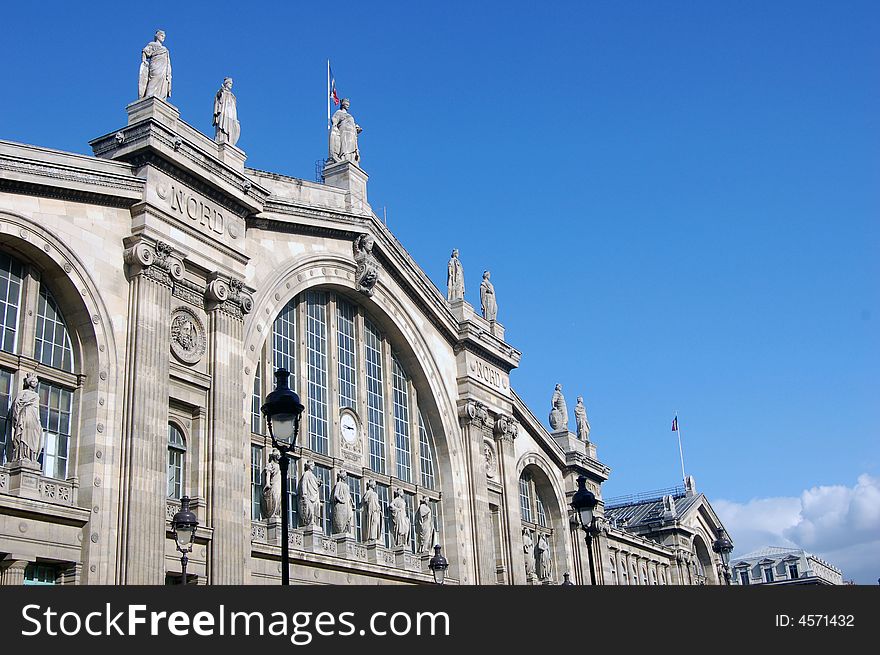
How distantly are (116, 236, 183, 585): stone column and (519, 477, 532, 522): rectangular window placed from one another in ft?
88.4

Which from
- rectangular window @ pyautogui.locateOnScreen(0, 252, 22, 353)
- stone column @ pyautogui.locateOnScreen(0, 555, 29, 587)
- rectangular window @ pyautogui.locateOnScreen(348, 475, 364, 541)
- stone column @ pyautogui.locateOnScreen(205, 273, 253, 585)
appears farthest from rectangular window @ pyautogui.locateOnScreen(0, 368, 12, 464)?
rectangular window @ pyautogui.locateOnScreen(348, 475, 364, 541)

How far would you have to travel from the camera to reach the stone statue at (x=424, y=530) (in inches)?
1662

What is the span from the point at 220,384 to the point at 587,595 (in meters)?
17.1

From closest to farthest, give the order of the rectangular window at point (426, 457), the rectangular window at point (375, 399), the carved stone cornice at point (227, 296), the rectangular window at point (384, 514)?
the carved stone cornice at point (227, 296)
the rectangular window at point (384, 514)
the rectangular window at point (375, 399)
the rectangular window at point (426, 457)

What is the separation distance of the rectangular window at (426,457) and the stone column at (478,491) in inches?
69.2

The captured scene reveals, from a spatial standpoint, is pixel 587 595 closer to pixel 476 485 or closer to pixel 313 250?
pixel 313 250

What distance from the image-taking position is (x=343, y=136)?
140ft

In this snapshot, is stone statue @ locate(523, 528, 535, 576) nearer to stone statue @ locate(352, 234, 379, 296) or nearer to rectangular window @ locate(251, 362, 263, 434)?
stone statue @ locate(352, 234, 379, 296)

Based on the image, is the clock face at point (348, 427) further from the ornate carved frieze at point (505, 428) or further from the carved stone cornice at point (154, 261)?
the ornate carved frieze at point (505, 428)

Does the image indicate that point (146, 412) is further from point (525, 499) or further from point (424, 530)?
point (525, 499)

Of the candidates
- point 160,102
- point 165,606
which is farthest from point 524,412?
point 165,606

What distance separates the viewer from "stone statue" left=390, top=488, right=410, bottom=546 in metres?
40.3

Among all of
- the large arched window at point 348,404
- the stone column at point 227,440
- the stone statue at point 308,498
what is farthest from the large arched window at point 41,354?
the stone statue at point 308,498

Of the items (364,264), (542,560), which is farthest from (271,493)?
(542,560)
